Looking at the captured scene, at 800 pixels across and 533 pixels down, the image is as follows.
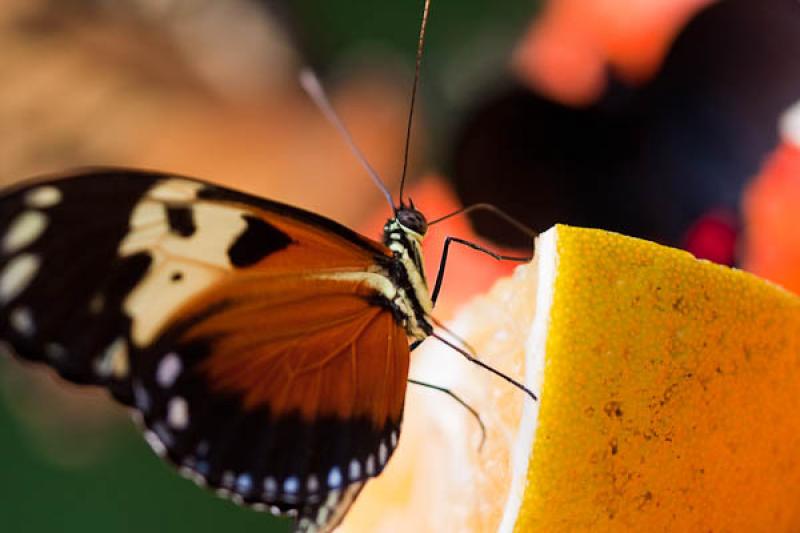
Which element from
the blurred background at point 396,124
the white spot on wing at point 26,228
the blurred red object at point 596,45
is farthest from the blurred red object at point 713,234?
the white spot on wing at point 26,228

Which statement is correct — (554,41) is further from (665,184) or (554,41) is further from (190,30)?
(190,30)

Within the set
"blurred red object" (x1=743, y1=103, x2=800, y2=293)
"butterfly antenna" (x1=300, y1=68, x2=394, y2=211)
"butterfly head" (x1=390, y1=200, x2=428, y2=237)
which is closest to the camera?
"butterfly head" (x1=390, y1=200, x2=428, y2=237)

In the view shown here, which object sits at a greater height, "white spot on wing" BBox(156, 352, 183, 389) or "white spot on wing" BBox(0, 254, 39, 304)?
"white spot on wing" BBox(0, 254, 39, 304)

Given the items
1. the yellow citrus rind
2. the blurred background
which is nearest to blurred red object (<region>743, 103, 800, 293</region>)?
the blurred background

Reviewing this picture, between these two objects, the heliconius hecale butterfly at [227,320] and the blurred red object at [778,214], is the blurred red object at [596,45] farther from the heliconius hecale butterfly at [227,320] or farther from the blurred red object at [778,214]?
the heliconius hecale butterfly at [227,320]

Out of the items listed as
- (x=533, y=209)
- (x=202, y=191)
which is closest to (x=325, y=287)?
(x=202, y=191)

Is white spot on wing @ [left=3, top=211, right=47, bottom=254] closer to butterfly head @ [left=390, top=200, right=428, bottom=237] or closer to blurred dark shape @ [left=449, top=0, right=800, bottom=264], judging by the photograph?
butterfly head @ [left=390, top=200, right=428, bottom=237]

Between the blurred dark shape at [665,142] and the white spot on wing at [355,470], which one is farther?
the blurred dark shape at [665,142]
